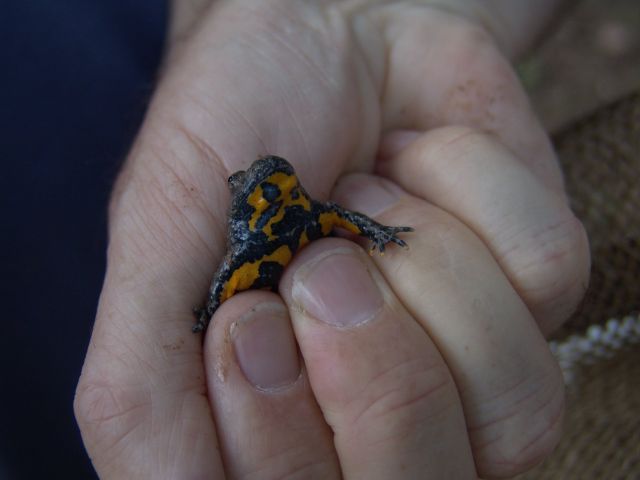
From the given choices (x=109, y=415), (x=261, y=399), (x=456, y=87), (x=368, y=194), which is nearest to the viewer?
(x=109, y=415)

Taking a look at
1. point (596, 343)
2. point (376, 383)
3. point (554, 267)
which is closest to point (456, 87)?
point (554, 267)

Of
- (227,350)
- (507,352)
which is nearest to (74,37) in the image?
(227,350)

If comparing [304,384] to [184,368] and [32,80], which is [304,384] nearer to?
[184,368]

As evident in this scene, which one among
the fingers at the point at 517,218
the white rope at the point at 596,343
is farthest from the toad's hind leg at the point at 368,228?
the white rope at the point at 596,343

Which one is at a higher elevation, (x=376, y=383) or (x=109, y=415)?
(x=109, y=415)

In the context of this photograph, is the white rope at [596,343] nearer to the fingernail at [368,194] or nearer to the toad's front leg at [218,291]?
the fingernail at [368,194]

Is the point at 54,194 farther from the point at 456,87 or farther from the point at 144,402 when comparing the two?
the point at 456,87
